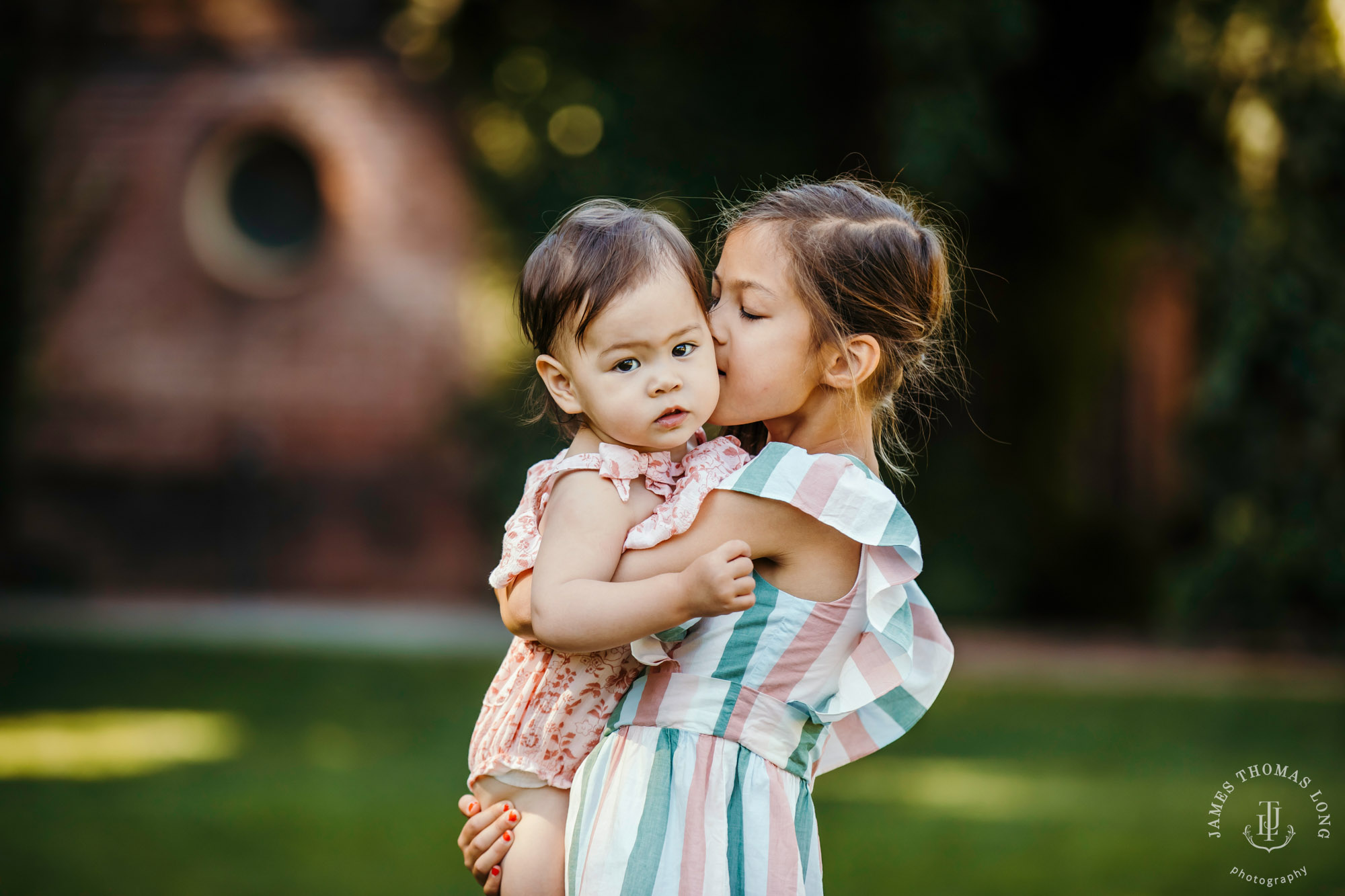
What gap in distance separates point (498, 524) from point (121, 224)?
15.7 ft

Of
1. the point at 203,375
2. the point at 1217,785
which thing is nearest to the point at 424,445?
the point at 203,375

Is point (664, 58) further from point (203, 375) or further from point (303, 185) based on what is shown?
point (203, 375)

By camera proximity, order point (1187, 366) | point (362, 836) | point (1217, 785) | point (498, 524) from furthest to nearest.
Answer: point (1187, 366) < point (498, 524) < point (1217, 785) < point (362, 836)

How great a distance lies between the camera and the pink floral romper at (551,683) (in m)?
1.83

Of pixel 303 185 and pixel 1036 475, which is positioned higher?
pixel 303 185

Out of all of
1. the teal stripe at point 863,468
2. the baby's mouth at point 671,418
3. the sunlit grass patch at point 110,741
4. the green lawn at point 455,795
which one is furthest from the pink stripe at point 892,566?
the sunlit grass patch at point 110,741

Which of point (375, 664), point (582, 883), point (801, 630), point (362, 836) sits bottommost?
point (582, 883)

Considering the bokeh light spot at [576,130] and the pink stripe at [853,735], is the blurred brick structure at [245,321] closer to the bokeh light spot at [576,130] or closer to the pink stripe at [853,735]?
the bokeh light spot at [576,130]

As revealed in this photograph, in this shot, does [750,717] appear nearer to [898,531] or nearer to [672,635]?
[672,635]

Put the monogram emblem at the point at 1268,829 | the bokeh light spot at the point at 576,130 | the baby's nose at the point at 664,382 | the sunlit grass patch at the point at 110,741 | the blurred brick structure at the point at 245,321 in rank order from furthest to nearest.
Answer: the blurred brick structure at the point at 245,321
the bokeh light spot at the point at 576,130
the sunlit grass patch at the point at 110,741
the monogram emblem at the point at 1268,829
the baby's nose at the point at 664,382

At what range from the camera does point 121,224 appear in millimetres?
11812

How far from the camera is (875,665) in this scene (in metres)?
1.87

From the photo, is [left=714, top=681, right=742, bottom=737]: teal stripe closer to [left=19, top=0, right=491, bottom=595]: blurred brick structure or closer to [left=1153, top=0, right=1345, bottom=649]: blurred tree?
[left=1153, top=0, right=1345, bottom=649]: blurred tree

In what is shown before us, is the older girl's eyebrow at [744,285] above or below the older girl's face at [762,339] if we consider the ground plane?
above
